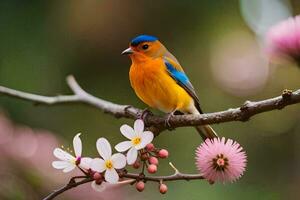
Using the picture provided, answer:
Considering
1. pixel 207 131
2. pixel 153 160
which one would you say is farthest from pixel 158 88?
pixel 153 160

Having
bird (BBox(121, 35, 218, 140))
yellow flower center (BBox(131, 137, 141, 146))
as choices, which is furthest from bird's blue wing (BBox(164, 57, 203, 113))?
yellow flower center (BBox(131, 137, 141, 146))

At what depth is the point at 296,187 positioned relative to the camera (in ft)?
11.7

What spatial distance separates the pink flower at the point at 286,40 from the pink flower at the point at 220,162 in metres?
0.24

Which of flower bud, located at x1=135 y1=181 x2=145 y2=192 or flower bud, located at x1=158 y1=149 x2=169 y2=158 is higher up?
flower bud, located at x1=158 y1=149 x2=169 y2=158

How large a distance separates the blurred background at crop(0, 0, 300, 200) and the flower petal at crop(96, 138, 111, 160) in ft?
7.07

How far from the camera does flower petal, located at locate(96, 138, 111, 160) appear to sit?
49.5 inches

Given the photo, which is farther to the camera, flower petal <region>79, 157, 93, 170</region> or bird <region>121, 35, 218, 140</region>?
bird <region>121, 35, 218, 140</region>

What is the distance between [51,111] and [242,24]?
1529 mm

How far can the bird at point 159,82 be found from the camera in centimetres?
225

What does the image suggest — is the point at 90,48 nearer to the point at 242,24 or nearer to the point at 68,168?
the point at 242,24

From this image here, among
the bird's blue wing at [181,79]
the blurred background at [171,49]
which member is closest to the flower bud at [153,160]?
the bird's blue wing at [181,79]

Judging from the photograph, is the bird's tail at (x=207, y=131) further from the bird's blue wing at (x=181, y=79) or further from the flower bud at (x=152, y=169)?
the flower bud at (x=152, y=169)

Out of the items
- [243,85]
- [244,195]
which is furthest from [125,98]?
[244,195]

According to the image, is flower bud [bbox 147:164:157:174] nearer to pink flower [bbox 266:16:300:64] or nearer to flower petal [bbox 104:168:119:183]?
flower petal [bbox 104:168:119:183]
